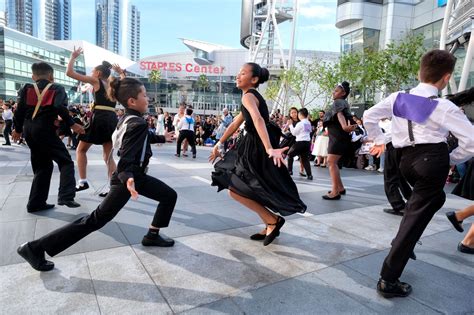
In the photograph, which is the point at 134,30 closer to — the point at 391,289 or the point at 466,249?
the point at 466,249

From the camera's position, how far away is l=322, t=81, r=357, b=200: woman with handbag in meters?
5.43

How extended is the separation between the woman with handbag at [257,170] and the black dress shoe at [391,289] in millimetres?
986

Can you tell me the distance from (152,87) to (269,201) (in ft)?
284

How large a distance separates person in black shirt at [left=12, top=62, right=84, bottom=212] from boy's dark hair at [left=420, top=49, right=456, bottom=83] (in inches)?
153

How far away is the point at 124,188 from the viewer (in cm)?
261

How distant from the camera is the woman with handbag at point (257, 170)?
10.2 ft

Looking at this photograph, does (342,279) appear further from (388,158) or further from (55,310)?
(388,158)

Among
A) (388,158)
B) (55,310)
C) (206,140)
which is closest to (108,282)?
(55,310)

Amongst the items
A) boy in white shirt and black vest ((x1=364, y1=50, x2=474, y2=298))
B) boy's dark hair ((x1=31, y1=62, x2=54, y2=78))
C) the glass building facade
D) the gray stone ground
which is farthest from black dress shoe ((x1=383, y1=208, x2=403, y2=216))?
the glass building facade

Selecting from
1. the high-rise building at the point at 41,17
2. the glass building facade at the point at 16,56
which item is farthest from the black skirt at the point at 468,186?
the high-rise building at the point at 41,17

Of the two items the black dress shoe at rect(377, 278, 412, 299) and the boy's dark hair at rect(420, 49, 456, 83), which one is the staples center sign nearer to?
the boy's dark hair at rect(420, 49, 456, 83)

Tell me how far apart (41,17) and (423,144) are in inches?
7134

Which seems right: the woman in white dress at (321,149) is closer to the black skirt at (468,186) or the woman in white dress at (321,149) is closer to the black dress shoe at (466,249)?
the black skirt at (468,186)

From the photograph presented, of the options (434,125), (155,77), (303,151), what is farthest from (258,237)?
(155,77)
